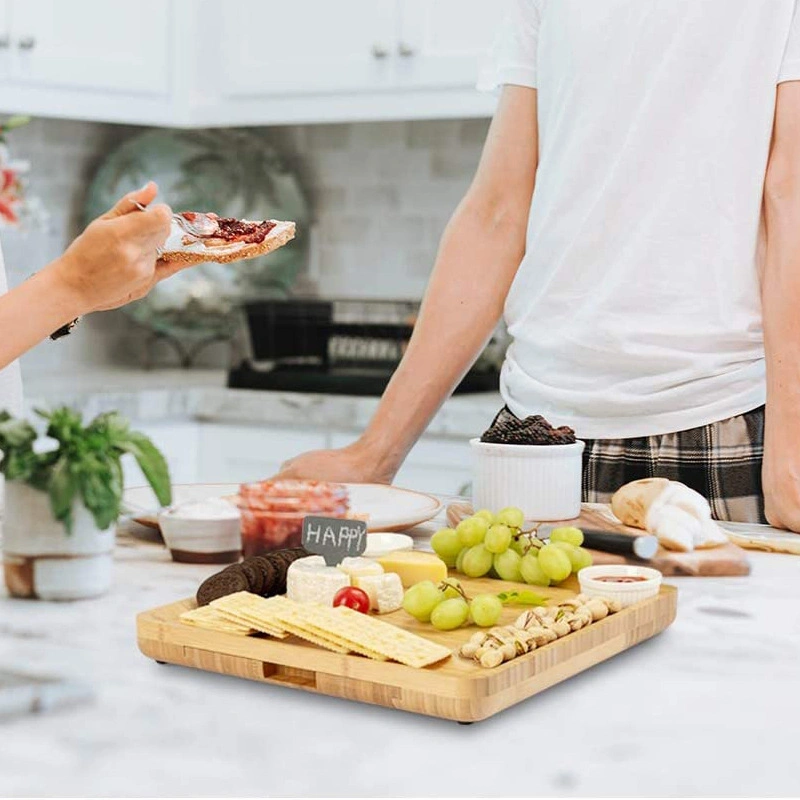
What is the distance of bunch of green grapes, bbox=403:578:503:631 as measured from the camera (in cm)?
106

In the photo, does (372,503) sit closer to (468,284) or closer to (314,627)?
(468,284)

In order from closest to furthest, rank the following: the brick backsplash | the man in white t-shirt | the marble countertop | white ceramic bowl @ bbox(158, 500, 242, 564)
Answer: white ceramic bowl @ bbox(158, 500, 242, 564)
the man in white t-shirt
the marble countertop
the brick backsplash

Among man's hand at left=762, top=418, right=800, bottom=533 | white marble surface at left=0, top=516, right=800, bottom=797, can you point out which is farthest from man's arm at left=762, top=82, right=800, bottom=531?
white marble surface at left=0, top=516, right=800, bottom=797

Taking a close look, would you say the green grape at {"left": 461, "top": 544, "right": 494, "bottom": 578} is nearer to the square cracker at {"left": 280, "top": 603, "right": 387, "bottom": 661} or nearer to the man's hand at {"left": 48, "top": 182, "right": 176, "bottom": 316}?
the square cracker at {"left": 280, "top": 603, "right": 387, "bottom": 661}

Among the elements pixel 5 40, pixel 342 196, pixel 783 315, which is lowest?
pixel 783 315

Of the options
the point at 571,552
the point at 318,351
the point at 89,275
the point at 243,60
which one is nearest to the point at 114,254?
the point at 89,275

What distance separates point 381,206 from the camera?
12.6 feet

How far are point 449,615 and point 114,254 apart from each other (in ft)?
1.57

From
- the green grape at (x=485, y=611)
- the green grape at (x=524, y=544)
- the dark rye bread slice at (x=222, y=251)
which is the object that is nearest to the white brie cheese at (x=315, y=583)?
the green grape at (x=485, y=611)

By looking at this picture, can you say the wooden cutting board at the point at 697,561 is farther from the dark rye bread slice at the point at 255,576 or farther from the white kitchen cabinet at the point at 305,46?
the white kitchen cabinet at the point at 305,46

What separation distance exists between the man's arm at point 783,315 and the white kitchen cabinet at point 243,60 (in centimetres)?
149

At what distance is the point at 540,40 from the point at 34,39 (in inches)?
69.4

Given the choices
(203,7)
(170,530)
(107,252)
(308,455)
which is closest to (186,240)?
(107,252)

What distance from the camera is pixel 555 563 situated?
1214mm
